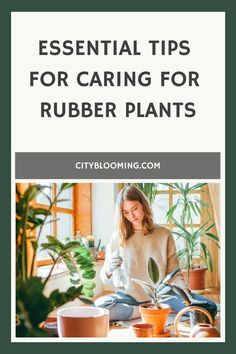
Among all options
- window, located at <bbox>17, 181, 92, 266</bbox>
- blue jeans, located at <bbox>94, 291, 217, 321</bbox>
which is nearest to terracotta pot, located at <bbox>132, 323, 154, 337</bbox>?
blue jeans, located at <bbox>94, 291, 217, 321</bbox>

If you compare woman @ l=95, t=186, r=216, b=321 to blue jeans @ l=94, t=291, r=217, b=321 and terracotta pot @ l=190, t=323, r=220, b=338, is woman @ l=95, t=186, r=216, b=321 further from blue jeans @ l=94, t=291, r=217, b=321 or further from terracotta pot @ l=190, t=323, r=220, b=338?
terracotta pot @ l=190, t=323, r=220, b=338

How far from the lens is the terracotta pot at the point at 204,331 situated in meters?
2.96

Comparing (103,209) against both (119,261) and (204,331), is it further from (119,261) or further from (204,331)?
(204,331)

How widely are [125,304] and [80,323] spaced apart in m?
0.28

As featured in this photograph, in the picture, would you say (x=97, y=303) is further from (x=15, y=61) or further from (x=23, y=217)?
(x=15, y=61)

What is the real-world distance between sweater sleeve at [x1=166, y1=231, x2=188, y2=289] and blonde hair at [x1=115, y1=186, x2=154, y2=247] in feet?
0.36

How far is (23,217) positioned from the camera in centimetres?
291

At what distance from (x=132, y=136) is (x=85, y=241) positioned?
52 centimetres

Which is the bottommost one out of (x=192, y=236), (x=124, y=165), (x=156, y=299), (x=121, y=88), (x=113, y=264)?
(x=156, y=299)

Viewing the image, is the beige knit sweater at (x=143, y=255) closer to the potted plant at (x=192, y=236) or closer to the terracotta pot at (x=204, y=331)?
the potted plant at (x=192, y=236)

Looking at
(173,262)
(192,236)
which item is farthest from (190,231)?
(173,262)

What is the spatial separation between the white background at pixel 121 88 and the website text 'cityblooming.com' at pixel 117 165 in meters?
0.06

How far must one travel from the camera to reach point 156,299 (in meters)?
3.07

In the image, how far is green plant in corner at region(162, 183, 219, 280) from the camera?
3061 millimetres
